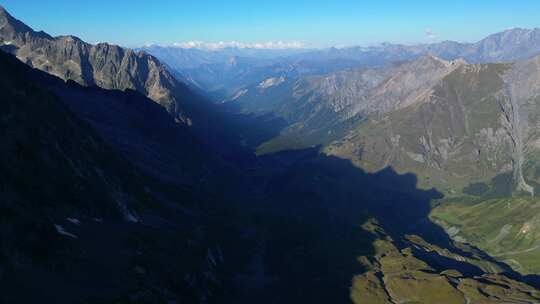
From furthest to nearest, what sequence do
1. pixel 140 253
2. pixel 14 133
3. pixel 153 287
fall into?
pixel 140 253, pixel 14 133, pixel 153 287

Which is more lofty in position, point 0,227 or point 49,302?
point 0,227


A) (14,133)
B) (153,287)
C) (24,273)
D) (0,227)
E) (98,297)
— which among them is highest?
(14,133)

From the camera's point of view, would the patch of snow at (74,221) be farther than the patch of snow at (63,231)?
Yes

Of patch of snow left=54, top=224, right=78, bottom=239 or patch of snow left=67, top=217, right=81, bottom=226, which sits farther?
patch of snow left=67, top=217, right=81, bottom=226

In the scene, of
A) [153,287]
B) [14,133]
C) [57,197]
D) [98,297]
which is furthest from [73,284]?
[14,133]

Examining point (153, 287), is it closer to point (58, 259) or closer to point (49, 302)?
point (58, 259)

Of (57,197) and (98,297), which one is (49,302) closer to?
(98,297)

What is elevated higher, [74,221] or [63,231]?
[63,231]

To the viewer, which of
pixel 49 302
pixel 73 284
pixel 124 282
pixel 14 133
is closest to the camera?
pixel 49 302

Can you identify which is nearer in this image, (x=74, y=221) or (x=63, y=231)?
(x=63, y=231)

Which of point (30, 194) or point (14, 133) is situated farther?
point (14, 133)
